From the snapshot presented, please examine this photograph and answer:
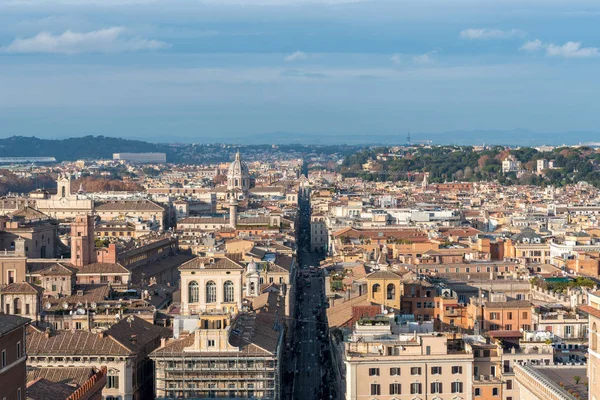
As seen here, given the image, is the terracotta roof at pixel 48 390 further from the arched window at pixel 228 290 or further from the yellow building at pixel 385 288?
the yellow building at pixel 385 288

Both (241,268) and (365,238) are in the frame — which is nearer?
(241,268)

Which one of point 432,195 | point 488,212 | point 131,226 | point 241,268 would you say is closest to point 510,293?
point 241,268

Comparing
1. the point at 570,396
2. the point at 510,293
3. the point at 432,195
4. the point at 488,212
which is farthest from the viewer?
the point at 432,195

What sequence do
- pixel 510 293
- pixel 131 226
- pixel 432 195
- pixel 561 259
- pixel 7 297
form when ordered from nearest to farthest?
pixel 7 297 < pixel 510 293 < pixel 561 259 < pixel 131 226 < pixel 432 195

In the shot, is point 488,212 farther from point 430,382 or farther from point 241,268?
point 430,382

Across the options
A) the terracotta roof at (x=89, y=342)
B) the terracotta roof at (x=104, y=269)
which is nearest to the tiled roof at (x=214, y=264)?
the terracotta roof at (x=89, y=342)

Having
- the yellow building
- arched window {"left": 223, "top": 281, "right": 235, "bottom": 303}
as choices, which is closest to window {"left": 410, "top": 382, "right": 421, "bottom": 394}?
the yellow building
